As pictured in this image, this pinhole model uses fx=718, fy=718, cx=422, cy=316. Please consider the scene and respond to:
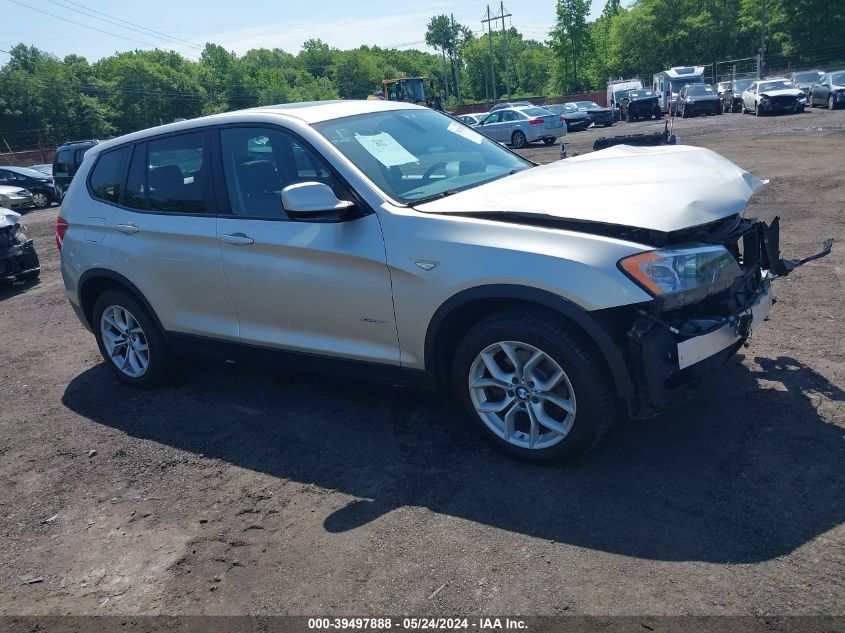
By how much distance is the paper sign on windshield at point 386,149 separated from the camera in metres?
4.27

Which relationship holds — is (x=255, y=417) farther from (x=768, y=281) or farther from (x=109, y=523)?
(x=768, y=281)

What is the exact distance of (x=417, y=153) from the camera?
14.7 feet

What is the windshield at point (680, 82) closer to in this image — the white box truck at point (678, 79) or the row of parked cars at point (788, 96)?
the white box truck at point (678, 79)

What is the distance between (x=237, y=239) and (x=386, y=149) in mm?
1072

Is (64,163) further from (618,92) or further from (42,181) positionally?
(618,92)

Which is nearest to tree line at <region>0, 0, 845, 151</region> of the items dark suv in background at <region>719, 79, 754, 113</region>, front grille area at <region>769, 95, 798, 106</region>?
dark suv in background at <region>719, 79, 754, 113</region>

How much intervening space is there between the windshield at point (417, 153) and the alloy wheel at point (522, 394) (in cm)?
103

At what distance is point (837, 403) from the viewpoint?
399 cm

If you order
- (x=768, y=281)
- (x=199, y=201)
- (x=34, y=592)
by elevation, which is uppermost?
(x=199, y=201)

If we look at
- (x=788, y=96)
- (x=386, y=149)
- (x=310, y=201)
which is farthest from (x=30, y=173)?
(x=788, y=96)

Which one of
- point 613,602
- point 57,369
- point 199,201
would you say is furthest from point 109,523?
point 57,369

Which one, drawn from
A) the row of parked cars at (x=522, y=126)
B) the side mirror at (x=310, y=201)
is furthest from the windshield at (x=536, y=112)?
the side mirror at (x=310, y=201)

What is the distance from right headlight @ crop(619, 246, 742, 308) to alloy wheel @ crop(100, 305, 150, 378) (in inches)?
144

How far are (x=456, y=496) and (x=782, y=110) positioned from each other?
31905 mm
